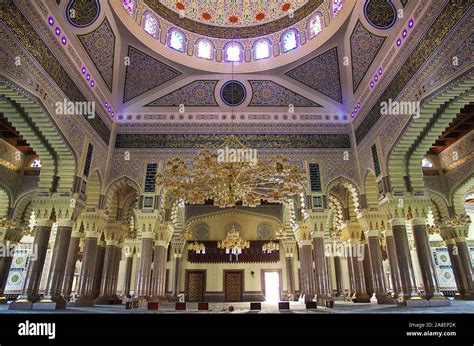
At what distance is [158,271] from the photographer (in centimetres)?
1008

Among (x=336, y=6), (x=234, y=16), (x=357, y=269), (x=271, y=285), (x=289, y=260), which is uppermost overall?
(x=234, y=16)

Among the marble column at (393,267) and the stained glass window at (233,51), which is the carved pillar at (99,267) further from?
the marble column at (393,267)

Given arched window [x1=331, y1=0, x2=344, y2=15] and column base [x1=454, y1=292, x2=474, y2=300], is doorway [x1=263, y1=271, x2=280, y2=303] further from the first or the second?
arched window [x1=331, y1=0, x2=344, y2=15]

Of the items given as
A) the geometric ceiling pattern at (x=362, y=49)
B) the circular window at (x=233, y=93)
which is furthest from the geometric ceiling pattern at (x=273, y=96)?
the geometric ceiling pattern at (x=362, y=49)

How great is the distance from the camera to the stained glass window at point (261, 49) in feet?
37.0

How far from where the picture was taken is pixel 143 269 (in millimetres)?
9227

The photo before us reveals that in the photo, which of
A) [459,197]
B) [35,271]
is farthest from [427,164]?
[35,271]

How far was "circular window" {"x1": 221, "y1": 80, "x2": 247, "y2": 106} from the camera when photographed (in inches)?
426

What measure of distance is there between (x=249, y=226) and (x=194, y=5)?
1107 cm

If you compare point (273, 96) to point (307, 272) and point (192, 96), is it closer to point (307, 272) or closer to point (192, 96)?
point (192, 96)

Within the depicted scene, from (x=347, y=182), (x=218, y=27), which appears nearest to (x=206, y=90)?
(x=218, y=27)

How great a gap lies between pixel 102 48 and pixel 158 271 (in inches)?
273
